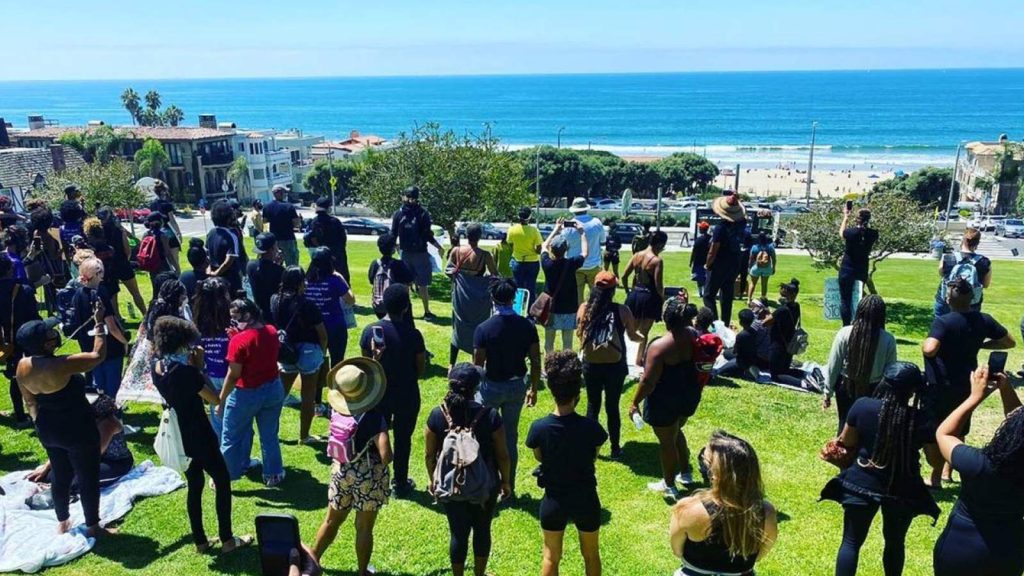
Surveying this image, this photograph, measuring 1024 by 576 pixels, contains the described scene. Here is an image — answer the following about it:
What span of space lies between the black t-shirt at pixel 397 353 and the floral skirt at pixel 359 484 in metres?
1.10

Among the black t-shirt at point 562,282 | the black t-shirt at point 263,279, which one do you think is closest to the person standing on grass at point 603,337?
the black t-shirt at point 562,282

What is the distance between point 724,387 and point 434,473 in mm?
5618

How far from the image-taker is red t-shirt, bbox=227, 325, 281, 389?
19.9ft

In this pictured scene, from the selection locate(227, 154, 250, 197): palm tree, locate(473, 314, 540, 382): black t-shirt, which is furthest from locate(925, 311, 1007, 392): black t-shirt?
locate(227, 154, 250, 197): palm tree

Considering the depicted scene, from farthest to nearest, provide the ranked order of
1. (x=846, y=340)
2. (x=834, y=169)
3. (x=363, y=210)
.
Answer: (x=834, y=169), (x=363, y=210), (x=846, y=340)

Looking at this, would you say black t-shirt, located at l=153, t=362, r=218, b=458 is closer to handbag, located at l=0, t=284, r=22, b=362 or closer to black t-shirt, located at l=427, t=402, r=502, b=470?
black t-shirt, located at l=427, t=402, r=502, b=470

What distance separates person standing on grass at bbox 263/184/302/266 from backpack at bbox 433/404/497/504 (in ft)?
26.7

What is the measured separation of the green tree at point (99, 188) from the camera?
106 ft

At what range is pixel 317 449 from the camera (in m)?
7.64

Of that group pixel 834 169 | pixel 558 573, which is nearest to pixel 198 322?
pixel 558 573

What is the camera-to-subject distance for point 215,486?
18.3 feet

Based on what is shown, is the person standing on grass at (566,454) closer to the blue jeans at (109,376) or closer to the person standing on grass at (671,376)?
the person standing on grass at (671,376)

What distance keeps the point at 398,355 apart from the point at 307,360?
4.73 ft

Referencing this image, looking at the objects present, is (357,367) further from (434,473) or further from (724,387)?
(724,387)
